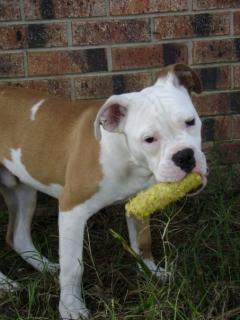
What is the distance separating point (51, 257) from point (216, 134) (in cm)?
132

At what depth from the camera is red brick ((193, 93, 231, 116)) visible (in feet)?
12.8

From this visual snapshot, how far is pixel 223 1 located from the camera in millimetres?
3770

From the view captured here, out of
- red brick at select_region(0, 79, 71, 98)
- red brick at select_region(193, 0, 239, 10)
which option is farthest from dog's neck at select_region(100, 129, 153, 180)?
red brick at select_region(193, 0, 239, 10)

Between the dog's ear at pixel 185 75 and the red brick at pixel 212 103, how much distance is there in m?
0.78

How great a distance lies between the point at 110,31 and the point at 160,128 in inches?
49.8

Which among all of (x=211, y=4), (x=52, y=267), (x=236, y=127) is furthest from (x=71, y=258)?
(x=211, y=4)

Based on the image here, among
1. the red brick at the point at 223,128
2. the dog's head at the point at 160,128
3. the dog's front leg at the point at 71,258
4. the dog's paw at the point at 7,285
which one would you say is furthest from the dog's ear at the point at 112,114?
the red brick at the point at 223,128

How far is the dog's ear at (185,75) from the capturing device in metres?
2.99

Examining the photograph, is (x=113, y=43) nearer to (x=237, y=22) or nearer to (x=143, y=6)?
(x=143, y=6)

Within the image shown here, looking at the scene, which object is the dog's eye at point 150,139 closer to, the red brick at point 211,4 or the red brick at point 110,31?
the red brick at point 110,31

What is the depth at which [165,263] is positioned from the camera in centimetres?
301

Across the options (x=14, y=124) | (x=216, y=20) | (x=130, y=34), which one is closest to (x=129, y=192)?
(x=14, y=124)

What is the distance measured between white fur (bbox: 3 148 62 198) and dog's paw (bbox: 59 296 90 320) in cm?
62

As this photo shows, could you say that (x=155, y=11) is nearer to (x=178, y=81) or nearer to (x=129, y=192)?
(x=178, y=81)
